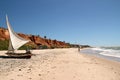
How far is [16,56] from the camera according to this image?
2705 cm

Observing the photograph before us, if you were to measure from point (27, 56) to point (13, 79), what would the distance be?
713 inches

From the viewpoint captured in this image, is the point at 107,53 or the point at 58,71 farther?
the point at 107,53

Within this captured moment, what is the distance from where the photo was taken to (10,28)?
33.3 metres

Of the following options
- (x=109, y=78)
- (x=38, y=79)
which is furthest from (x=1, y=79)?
(x=109, y=78)

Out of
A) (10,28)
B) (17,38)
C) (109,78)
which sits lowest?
(109,78)

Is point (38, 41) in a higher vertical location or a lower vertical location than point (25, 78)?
higher

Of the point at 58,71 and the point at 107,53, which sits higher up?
the point at 107,53

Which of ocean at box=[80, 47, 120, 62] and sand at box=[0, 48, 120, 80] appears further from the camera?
ocean at box=[80, 47, 120, 62]

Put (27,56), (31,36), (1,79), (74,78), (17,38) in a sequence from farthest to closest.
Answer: (31,36)
(17,38)
(27,56)
(74,78)
(1,79)

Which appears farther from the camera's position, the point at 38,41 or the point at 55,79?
the point at 38,41

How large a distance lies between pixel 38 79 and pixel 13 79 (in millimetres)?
1420

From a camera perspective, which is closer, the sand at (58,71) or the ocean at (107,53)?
the sand at (58,71)

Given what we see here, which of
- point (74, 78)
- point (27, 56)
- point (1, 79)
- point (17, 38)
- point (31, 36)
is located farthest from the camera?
point (31, 36)

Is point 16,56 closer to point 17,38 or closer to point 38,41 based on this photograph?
point 17,38
